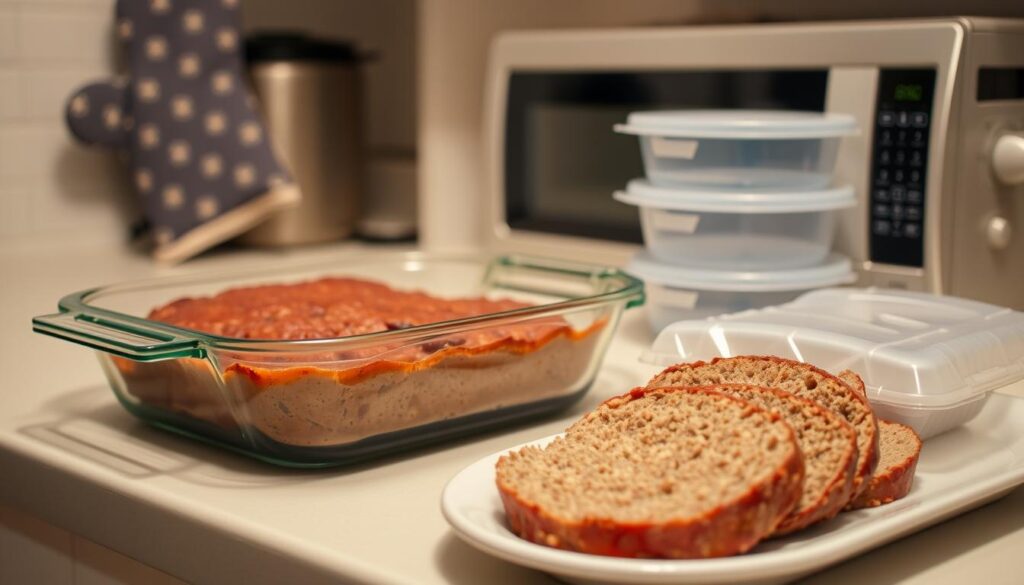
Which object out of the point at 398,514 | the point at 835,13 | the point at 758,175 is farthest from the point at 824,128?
the point at 398,514

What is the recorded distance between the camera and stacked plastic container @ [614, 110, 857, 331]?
3.43 feet

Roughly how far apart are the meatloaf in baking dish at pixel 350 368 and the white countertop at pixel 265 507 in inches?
1.3

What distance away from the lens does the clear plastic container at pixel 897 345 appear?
2.47 feet

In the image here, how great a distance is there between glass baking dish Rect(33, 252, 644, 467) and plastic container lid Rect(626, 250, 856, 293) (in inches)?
4.5

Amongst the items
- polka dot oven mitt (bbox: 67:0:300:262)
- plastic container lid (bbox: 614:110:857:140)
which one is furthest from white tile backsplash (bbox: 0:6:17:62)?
plastic container lid (bbox: 614:110:857:140)

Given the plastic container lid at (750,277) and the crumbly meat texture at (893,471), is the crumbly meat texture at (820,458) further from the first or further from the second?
the plastic container lid at (750,277)

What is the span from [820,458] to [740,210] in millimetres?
466

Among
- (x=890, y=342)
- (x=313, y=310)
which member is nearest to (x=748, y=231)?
(x=890, y=342)

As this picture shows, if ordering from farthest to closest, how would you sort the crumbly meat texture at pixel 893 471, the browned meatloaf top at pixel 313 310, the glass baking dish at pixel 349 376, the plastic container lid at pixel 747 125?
1. the plastic container lid at pixel 747 125
2. the browned meatloaf top at pixel 313 310
3. the glass baking dish at pixel 349 376
4. the crumbly meat texture at pixel 893 471

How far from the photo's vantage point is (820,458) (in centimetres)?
60

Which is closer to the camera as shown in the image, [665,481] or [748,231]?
[665,481]

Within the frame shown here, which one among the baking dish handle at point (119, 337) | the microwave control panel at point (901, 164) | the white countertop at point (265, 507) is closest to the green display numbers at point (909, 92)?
the microwave control panel at point (901, 164)

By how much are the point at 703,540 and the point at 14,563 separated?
0.61 metres

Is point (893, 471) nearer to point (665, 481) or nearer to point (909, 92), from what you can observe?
point (665, 481)
